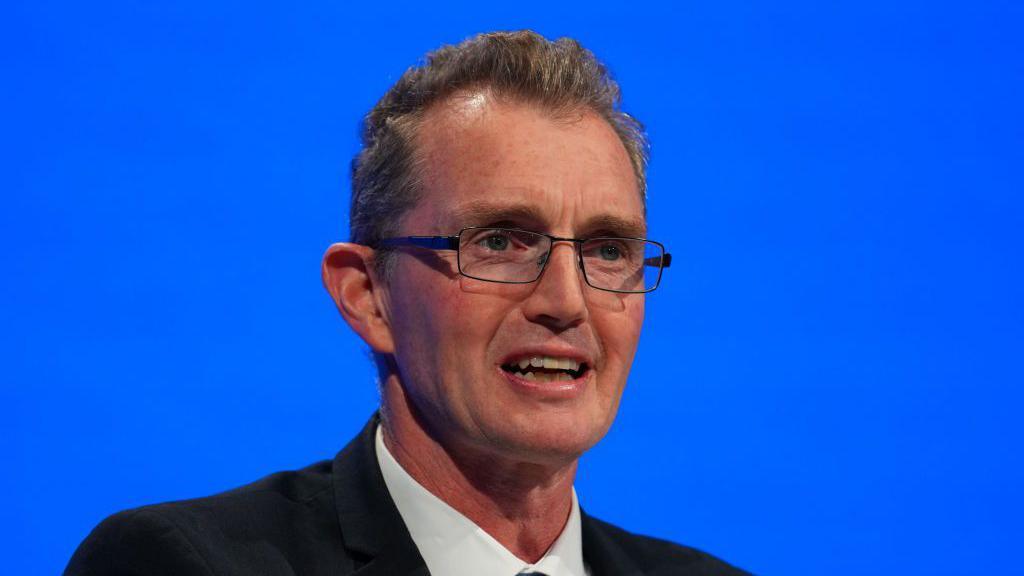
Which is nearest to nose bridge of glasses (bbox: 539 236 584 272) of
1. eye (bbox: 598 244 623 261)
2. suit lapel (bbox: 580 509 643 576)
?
eye (bbox: 598 244 623 261)

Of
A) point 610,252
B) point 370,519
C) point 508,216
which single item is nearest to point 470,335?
point 508,216

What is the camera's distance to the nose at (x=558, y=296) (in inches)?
90.0

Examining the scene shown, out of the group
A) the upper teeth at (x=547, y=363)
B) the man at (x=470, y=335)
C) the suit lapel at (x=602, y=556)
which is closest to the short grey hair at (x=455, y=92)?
the man at (x=470, y=335)

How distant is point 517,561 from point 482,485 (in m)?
0.18

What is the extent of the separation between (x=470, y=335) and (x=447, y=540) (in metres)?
0.46

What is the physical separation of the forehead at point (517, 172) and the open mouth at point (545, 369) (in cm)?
27

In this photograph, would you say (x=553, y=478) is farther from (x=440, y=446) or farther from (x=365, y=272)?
(x=365, y=272)

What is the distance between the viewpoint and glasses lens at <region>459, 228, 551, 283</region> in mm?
2344

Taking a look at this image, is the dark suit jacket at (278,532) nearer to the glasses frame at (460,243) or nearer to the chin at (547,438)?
the chin at (547,438)

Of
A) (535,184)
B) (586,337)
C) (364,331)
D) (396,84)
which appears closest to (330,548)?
(364,331)

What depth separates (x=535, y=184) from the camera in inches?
92.7

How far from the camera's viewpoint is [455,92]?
254 cm

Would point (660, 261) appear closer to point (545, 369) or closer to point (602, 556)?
point (545, 369)

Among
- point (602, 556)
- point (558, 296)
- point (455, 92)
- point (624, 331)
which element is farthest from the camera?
point (602, 556)
